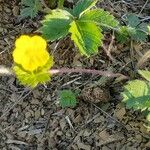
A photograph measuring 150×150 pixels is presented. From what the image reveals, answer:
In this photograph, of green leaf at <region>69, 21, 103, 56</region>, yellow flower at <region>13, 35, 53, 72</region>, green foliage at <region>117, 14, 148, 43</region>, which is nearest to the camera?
yellow flower at <region>13, 35, 53, 72</region>

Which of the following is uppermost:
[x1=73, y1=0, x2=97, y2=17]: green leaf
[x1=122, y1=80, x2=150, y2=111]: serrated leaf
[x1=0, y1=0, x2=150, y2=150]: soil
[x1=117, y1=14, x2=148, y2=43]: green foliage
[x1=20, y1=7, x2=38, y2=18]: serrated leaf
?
[x1=73, y1=0, x2=97, y2=17]: green leaf

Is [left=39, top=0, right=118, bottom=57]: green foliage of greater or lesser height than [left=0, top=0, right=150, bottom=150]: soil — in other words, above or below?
above

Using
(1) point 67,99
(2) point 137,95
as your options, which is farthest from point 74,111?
(2) point 137,95

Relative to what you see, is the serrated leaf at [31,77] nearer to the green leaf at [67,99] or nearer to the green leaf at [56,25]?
→ the green leaf at [56,25]

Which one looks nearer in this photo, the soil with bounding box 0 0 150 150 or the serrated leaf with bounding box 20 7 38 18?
the soil with bounding box 0 0 150 150

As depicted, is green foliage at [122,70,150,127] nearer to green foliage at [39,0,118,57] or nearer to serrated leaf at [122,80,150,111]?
serrated leaf at [122,80,150,111]

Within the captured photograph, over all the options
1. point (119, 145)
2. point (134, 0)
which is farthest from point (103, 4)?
point (119, 145)

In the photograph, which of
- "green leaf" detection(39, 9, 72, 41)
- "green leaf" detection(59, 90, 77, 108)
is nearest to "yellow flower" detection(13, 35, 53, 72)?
"green leaf" detection(39, 9, 72, 41)

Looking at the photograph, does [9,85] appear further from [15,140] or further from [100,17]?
[100,17]
